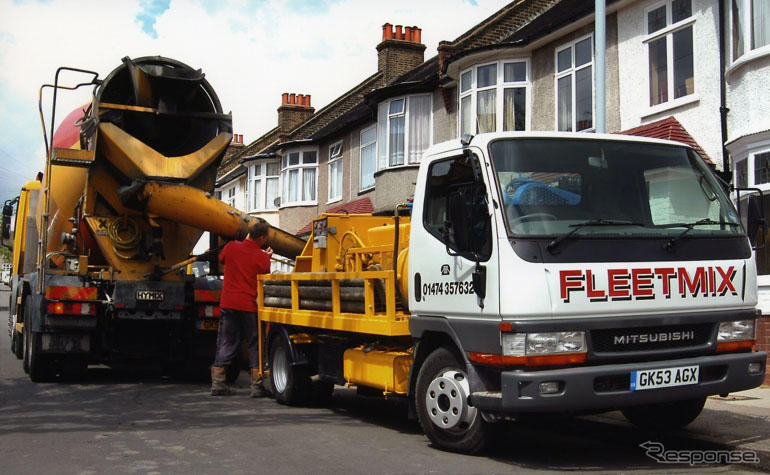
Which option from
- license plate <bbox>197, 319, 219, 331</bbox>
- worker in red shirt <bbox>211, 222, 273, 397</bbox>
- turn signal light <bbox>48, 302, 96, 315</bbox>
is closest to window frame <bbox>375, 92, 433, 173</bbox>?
license plate <bbox>197, 319, 219, 331</bbox>

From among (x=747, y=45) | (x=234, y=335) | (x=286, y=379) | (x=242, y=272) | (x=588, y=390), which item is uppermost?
(x=747, y=45)

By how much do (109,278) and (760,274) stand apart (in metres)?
8.61

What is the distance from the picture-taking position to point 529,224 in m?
5.72

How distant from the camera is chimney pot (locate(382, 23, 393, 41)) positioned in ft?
91.5

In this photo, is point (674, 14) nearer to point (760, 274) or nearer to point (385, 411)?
point (760, 274)

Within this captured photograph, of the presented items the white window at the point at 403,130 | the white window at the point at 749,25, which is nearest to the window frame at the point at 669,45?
the white window at the point at 749,25

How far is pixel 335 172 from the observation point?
94.6ft

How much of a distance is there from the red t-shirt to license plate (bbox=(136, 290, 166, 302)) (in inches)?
45.6

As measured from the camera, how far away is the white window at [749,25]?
11.2m

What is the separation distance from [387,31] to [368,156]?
5341 millimetres

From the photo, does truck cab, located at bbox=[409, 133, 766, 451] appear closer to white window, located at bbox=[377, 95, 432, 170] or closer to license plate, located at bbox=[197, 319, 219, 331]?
license plate, located at bbox=[197, 319, 219, 331]

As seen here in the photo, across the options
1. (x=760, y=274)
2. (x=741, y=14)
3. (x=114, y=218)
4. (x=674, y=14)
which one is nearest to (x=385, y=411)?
(x=114, y=218)

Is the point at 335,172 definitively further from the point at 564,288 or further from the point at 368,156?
the point at 564,288

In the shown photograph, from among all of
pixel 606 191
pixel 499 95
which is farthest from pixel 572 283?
pixel 499 95
